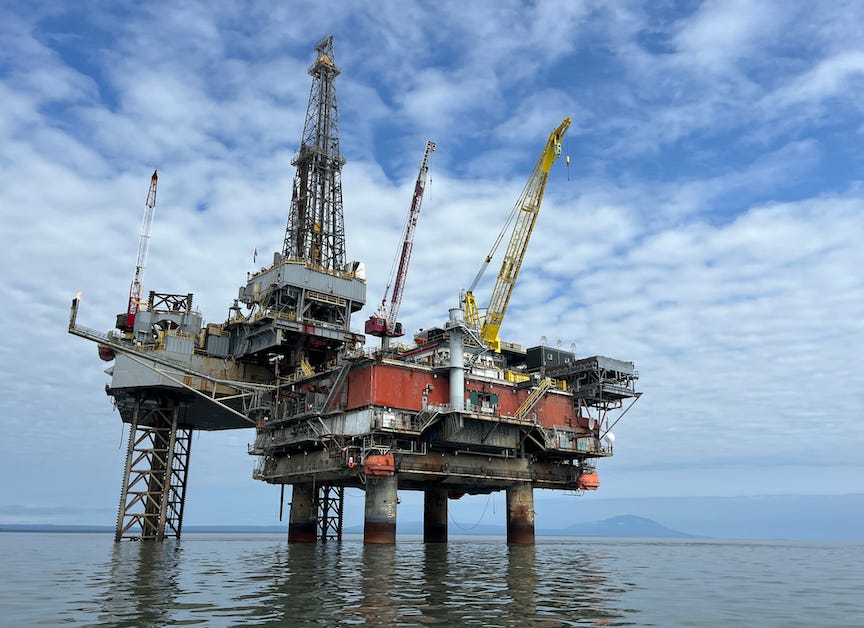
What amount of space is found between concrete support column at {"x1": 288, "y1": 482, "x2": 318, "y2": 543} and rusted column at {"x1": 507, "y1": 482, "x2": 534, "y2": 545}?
1829 centimetres

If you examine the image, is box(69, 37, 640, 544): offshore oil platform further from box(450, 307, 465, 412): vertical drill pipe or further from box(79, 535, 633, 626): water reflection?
box(79, 535, 633, 626): water reflection

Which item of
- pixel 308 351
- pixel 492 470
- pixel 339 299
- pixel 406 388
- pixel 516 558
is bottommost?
pixel 516 558

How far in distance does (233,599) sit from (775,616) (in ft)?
53.3

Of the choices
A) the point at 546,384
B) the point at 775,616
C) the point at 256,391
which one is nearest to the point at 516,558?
the point at 546,384

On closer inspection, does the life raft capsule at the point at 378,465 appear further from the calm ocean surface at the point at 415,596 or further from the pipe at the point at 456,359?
the calm ocean surface at the point at 415,596

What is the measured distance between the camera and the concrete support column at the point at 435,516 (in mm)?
73062

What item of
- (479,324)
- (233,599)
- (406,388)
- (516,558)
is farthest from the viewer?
(479,324)

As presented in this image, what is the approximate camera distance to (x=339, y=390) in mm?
55500

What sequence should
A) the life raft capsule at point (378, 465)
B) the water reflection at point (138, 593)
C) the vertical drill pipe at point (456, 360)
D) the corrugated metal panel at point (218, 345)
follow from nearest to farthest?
the water reflection at point (138, 593), the life raft capsule at point (378, 465), the vertical drill pipe at point (456, 360), the corrugated metal panel at point (218, 345)

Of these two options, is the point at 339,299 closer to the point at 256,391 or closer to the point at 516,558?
the point at 256,391

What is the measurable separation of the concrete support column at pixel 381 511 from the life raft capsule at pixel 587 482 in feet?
61.7

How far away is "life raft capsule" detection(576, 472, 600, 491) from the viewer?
61.9 metres

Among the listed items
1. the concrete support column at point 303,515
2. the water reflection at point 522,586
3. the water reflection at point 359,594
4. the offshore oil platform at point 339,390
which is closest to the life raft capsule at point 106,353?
the offshore oil platform at point 339,390

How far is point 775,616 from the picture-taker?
68.0ft
